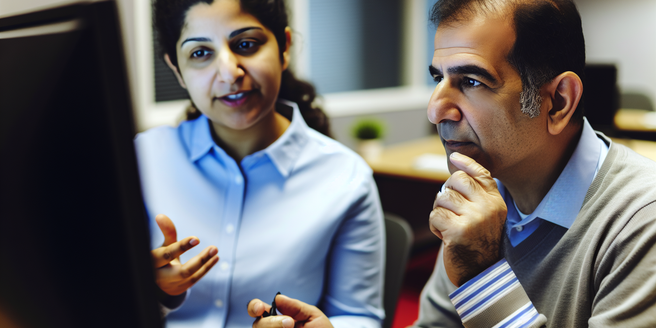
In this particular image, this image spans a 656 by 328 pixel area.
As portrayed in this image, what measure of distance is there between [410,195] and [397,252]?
169cm

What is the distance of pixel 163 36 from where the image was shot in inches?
40.6

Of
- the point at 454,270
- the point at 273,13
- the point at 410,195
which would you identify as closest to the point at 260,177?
the point at 273,13

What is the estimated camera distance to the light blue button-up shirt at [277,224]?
1006mm

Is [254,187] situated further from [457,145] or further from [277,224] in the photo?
[457,145]

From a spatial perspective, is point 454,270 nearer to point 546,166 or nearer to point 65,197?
point 546,166

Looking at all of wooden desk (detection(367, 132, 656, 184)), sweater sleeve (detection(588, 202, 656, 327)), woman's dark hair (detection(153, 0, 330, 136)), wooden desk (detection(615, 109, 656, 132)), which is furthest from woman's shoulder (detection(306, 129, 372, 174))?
wooden desk (detection(615, 109, 656, 132))

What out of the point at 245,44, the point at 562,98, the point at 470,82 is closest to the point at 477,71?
the point at 470,82

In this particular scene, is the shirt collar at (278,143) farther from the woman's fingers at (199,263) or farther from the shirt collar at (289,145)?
the woman's fingers at (199,263)

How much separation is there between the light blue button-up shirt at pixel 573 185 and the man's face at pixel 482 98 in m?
0.07

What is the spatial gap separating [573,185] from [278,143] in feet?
1.86

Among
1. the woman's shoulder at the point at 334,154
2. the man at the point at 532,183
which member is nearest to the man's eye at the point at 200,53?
the woman's shoulder at the point at 334,154

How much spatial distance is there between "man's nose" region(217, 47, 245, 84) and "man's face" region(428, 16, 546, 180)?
37 cm

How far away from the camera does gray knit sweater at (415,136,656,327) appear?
65 cm

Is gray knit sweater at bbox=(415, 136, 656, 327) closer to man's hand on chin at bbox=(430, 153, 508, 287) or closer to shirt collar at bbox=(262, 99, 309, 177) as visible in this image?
man's hand on chin at bbox=(430, 153, 508, 287)
